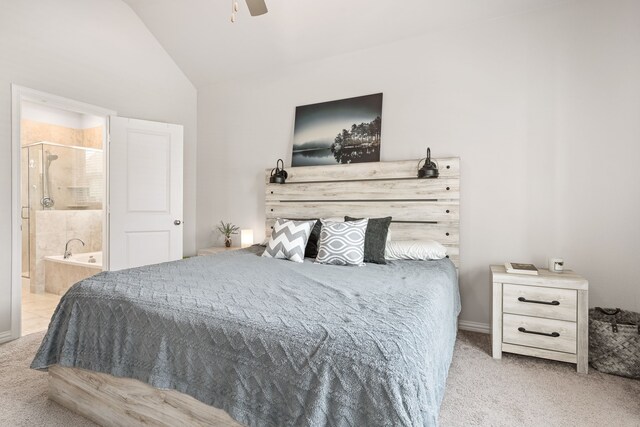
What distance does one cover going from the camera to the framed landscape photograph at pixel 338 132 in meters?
3.39

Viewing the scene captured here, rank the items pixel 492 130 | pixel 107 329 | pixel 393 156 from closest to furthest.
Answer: pixel 107 329 < pixel 492 130 < pixel 393 156

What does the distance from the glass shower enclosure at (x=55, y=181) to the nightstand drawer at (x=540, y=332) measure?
17.1 feet

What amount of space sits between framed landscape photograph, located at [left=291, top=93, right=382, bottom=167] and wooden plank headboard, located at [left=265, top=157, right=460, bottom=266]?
130 mm

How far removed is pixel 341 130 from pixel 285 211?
3.53ft

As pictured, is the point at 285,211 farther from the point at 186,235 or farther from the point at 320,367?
the point at 320,367

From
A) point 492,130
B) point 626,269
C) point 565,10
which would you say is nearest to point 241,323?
point 492,130

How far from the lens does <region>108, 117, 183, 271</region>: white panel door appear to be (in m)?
3.62

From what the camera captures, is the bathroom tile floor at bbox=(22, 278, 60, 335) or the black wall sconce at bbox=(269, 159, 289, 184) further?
the black wall sconce at bbox=(269, 159, 289, 184)

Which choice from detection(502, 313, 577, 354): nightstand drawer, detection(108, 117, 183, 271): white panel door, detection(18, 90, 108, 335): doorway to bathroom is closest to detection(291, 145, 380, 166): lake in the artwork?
detection(108, 117, 183, 271): white panel door

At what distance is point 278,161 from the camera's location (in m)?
3.87

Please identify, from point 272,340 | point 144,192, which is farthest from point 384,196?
point 144,192

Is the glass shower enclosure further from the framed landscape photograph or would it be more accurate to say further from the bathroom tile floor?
the framed landscape photograph

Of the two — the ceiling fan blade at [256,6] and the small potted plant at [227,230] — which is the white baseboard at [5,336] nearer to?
the small potted plant at [227,230]

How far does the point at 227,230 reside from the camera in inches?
161
